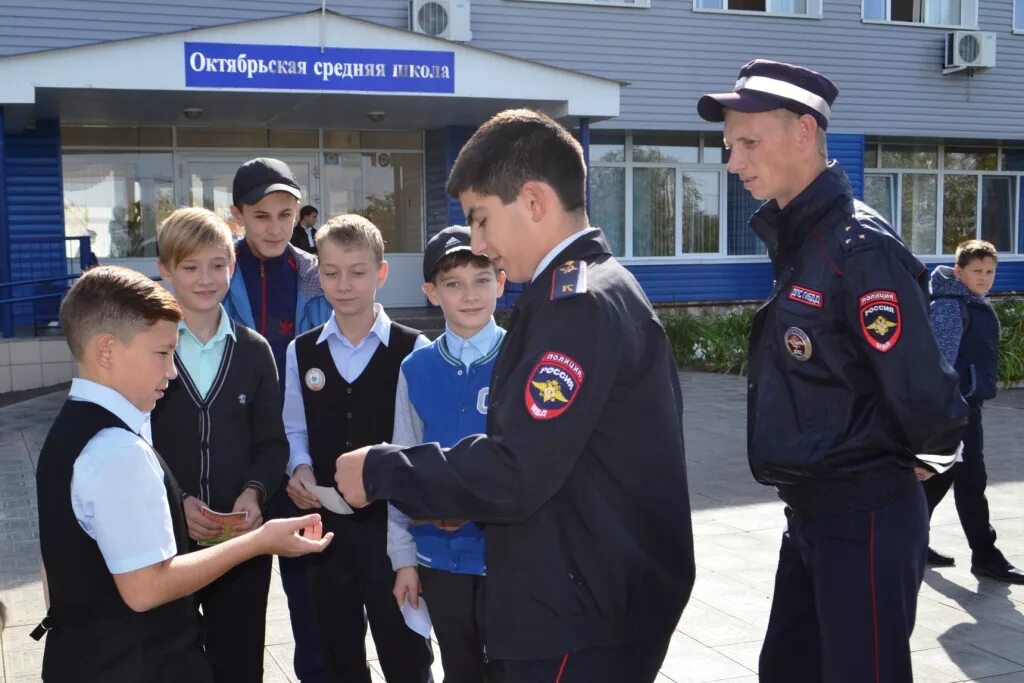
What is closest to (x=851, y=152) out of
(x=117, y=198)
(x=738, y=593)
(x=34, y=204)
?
(x=117, y=198)

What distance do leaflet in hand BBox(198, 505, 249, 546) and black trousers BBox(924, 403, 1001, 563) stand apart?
3980 millimetres

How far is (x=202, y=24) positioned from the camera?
1527cm

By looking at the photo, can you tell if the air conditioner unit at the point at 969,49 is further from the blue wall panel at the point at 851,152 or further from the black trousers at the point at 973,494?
the black trousers at the point at 973,494

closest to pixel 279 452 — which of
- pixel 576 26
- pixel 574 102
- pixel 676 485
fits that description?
pixel 676 485

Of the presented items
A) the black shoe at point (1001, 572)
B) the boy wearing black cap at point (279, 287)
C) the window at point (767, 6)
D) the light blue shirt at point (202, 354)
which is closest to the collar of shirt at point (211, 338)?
the light blue shirt at point (202, 354)

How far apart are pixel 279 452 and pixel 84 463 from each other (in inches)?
50.1

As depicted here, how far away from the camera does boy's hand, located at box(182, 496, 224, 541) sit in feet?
10.5

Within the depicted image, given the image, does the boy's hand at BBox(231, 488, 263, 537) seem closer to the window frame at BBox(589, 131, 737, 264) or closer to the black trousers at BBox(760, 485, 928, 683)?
the black trousers at BBox(760, 485, 928, 683)

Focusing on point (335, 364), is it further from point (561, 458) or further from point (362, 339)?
point (561, 458)

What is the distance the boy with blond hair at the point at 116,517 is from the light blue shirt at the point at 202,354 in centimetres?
97

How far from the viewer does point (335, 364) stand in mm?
3635

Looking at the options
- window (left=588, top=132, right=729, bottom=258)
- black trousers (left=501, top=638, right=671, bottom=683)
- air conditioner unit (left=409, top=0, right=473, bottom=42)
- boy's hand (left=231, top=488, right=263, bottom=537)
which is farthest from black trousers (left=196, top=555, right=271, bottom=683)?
window (left=588, top=132, right=729, bottom=258)

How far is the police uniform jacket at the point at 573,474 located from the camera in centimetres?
201

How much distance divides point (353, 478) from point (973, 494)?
4650mm
